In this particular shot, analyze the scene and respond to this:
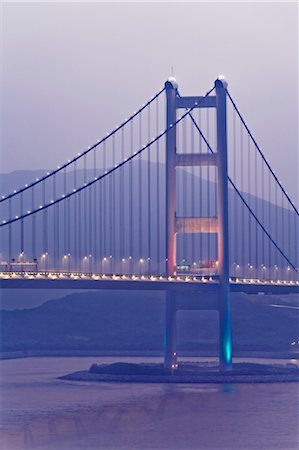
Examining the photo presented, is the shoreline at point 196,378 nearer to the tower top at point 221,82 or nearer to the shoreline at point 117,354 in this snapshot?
the tower top at point 221,82

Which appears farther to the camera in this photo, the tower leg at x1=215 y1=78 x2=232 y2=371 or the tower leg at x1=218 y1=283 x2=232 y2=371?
the tower leg at x1=218 y1=283 x2=232 y2=371

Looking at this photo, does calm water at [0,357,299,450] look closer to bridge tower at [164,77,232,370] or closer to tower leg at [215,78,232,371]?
tower leg at [215,78,232,371]

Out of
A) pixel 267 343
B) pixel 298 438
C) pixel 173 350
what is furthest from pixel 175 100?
pixel 267 343

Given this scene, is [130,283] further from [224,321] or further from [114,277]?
[224,321]

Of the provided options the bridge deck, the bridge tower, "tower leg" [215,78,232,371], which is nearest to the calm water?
"tower leg" [215,78,232,371]

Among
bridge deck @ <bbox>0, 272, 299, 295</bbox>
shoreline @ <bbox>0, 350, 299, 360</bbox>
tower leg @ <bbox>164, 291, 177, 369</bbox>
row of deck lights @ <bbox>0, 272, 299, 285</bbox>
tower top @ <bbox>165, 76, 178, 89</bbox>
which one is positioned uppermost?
tower top @ <bbox>165, 76, 178, 89</bbox>

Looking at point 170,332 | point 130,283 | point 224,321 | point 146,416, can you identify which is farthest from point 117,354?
point 146,416

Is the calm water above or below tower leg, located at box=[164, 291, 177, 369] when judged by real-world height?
below
